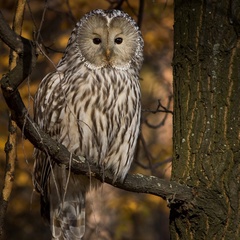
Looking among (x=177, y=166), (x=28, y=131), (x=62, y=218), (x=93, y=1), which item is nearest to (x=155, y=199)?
(x=93, y=1)

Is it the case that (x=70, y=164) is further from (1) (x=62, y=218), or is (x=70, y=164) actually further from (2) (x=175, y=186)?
(1) (x=62, y=218)

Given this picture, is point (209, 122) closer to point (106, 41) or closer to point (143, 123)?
point (106, 41)

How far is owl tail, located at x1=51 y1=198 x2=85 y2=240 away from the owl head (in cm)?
90

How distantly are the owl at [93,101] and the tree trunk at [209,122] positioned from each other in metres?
0.45

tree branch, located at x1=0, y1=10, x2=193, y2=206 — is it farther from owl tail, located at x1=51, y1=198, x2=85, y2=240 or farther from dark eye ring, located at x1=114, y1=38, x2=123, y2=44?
dark eye ring, located at x1=114, y1=38, x2=123, y2=44

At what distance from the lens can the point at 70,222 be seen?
14.1 feet

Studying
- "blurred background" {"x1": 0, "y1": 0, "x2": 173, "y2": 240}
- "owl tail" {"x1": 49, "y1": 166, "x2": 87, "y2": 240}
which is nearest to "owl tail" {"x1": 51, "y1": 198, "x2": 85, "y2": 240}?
"owl tail" {"x1": 49, "y1": 166, "x2": 87, "y2": 240}

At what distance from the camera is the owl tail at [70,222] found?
4.25 m

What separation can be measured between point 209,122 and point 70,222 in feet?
4.27

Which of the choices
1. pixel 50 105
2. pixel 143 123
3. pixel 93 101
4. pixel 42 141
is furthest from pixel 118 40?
pixel 143 123

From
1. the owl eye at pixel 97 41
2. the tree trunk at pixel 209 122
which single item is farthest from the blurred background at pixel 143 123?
the tree trunk at pixel 209 122

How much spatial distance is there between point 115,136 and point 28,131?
1.16 m

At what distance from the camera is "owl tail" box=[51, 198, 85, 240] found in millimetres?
4254

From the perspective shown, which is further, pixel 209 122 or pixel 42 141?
pixel 209 122
